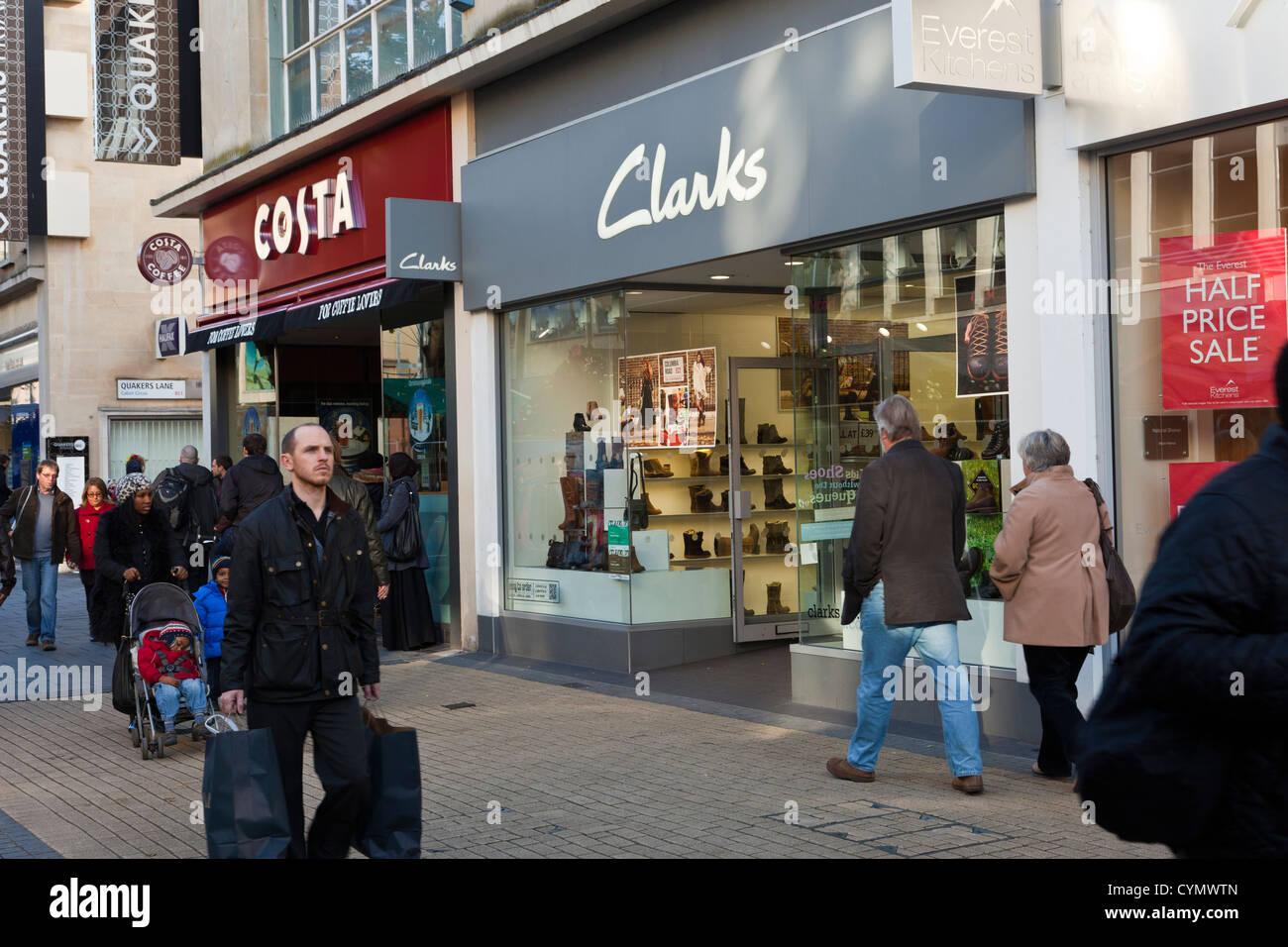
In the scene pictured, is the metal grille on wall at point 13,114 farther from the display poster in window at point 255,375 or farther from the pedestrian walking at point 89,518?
the pedestrian walking at point 89,518

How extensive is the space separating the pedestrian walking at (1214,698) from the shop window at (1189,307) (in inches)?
201

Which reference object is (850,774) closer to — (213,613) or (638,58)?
(213,613)

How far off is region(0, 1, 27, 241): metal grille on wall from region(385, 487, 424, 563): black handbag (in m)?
15.8

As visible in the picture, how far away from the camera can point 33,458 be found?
30.6 meters

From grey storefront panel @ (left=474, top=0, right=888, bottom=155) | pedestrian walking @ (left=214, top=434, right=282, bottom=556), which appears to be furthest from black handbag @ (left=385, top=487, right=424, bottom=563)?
grey storefront panel @ (left=474, top=0, right=888, bottom=155)

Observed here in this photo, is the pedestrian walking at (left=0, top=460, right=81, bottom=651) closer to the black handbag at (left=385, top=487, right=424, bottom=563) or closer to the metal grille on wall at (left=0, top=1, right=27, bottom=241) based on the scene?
the black handbag at (left=385, top=487, right=424, bottom=563)

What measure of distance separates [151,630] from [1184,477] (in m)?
6.22

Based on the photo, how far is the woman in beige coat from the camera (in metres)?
6.99

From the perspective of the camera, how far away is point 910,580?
7.10 metres
